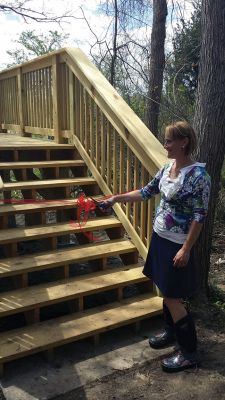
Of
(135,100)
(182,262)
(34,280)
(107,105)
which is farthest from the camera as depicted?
(135,100)

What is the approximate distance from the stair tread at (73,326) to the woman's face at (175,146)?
1466mm

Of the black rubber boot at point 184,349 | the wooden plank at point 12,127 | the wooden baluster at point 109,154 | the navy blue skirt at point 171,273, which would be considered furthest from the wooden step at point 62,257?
the wooden plank at point 12,127

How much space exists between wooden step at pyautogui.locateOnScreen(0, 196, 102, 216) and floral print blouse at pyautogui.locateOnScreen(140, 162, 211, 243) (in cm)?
147

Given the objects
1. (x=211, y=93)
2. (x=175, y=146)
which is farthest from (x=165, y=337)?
(x=211, y=93)

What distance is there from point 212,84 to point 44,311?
8.58ft

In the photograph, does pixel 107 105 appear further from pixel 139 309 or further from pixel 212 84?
pixel 139 309

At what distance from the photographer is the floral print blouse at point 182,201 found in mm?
2518

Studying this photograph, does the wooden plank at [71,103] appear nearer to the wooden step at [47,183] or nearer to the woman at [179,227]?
the wooden step at [47,183]

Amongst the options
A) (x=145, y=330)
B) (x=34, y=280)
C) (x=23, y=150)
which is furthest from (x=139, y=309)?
(x=23, y=150)

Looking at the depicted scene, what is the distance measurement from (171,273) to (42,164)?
241 cm

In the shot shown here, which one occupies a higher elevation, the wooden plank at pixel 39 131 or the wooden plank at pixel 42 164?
the wooden plank at pixel 39 131

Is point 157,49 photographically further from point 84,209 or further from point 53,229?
point 53,229

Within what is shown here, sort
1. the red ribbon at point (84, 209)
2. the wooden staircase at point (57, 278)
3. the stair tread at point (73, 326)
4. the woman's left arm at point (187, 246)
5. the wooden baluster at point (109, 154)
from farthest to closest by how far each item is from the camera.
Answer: the wooden baluster at point (109, 154) < the red ribbon at point (84, 209) < the wooden staircase at point (57, 278) < the stair tread at point (73, 326) < the woman's left arm at point (187, 246)

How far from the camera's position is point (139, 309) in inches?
134
